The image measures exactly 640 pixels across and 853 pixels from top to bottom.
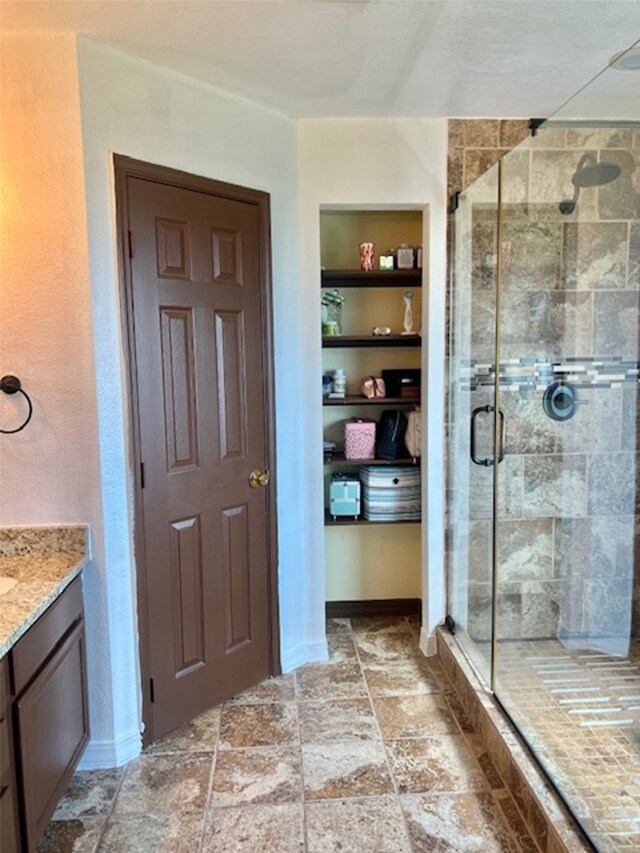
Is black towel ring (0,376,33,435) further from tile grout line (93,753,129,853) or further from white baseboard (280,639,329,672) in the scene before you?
white baseboard (280,639,329,672)

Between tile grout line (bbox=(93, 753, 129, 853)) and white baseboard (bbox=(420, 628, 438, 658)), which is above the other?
white baseboard (bbox=(420, 628, 438, 658))

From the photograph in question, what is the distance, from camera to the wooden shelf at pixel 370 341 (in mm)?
2861

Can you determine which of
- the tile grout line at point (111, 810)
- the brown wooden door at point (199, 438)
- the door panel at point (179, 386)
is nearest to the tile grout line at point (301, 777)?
the brown wooden door at point (199, 438)

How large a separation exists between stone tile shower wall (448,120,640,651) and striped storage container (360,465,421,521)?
28 centimetres

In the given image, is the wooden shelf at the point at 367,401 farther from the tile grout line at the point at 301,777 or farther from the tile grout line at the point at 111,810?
the tile grout line at the point at 111,810

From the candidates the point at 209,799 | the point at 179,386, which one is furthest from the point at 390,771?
the point at 179,386

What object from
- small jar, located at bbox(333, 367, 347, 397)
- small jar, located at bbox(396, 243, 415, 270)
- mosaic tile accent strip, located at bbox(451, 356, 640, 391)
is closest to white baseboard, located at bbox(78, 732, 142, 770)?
small jar, located at bbox(333, 367, 347, 397)

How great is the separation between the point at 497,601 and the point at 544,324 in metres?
1.29

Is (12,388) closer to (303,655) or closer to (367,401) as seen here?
(367,401)

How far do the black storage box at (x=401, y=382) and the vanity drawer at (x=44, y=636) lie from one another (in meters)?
1.76

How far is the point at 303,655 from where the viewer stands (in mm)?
2770

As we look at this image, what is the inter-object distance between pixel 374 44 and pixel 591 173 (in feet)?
3.94

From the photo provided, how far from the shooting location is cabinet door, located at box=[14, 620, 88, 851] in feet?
4.97

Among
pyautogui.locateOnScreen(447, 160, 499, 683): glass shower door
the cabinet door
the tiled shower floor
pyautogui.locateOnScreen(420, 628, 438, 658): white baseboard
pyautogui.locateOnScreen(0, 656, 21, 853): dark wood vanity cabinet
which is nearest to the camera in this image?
pyautogui.locateOnScreen(0, 656, 21, 853): dark wood vanity cabinet
